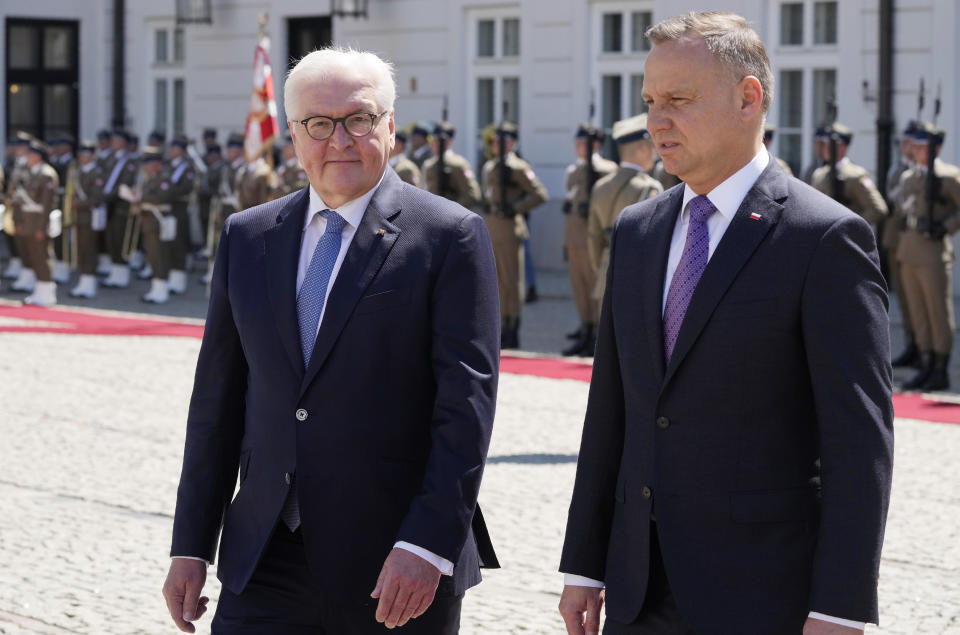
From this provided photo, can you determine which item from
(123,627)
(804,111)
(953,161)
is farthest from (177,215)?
(123,627)

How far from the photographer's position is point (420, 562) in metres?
3.37

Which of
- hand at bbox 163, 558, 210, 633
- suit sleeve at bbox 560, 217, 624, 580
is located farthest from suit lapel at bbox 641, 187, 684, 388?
hand at bbox 163, 558, 210, 633

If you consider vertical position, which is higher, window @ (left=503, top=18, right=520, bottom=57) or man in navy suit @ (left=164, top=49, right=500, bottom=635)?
window @ (left=503, top=18, right=520, bottom=57)

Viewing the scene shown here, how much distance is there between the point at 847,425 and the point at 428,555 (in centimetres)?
86

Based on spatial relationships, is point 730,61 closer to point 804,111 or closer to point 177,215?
point 804,111

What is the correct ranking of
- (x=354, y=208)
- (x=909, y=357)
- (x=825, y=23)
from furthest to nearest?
(x=825, y=23)
(x=909, y=357)
(x=354, y=208)

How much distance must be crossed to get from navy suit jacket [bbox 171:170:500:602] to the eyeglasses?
0.54ft

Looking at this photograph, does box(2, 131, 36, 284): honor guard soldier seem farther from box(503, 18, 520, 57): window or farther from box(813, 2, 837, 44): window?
box(813, 2, 837, 44): window

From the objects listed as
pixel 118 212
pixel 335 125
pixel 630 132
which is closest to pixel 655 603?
pixel 335 125

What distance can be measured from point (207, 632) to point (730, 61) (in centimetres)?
318

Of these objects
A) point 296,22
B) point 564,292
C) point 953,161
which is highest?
point 296,22

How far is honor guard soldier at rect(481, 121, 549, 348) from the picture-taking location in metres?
15.3

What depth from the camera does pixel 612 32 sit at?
21.3 m

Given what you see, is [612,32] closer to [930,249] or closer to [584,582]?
[930,249]
